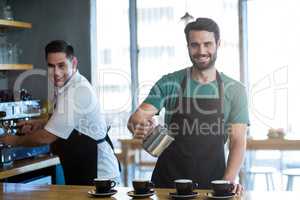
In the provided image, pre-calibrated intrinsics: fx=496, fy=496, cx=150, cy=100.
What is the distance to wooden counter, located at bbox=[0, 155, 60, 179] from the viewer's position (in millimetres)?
3215

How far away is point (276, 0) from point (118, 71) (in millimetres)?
1808

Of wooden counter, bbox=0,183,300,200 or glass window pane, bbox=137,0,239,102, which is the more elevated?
glass window pane, bbox=137,0,239,102

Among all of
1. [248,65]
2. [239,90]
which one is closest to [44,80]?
[248,65]

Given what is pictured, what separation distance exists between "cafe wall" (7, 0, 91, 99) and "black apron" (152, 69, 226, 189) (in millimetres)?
2458

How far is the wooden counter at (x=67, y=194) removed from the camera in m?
1.99

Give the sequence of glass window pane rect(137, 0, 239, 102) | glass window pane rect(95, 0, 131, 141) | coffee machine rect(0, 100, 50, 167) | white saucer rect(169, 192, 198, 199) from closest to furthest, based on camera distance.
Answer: white saucer rect(169, 192, 198, 199)
coffee machine rect(0, 100, 50, 167)
glass window pane rect(137, 0, 239, 102)
glass window pane rect(95, 0, 131, 141)

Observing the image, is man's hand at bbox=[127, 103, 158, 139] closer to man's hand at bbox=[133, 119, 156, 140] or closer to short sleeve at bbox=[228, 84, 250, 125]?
man's hand at bbox=[133, 119, 156, 140]

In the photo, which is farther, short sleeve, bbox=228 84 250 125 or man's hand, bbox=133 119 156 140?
short sleeve, bbox=228 84 250 125

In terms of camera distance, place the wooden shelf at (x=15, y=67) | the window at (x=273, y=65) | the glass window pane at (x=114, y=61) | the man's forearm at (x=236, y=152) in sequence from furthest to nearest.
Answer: the glass window pane at (x=114, y=61)
the window at (x=273, y=65)
the wooden shelf at (x=15, y=67)
the man's forearm at (x=236, y=152)

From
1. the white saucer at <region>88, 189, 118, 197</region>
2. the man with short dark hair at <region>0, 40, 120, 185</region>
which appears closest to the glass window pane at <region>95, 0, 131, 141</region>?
the man with short dark hair at <region>0, 40, 120, 185</region>

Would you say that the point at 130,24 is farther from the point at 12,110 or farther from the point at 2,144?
the point at 2,144

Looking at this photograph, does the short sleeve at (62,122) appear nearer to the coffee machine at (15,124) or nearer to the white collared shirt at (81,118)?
the white collared shirt at (81,118)

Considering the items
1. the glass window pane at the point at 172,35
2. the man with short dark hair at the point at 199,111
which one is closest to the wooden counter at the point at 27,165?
the man with short dark hair at the point at 199,111

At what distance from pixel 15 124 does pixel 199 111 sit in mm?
1601
